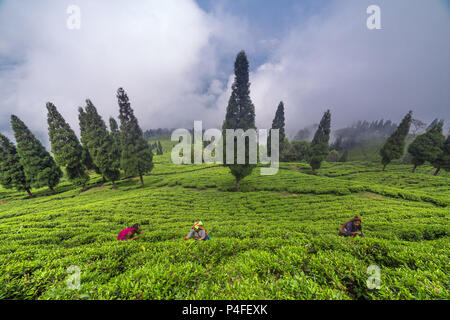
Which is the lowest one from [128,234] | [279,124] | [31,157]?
[128,234]

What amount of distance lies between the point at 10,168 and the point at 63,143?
927 centimetres

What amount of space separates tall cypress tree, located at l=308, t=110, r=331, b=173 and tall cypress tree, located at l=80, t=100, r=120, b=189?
3965 cm

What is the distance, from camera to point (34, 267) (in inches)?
157

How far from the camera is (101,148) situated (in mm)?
22547

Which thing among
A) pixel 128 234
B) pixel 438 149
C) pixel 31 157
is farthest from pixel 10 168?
pixel 438 149

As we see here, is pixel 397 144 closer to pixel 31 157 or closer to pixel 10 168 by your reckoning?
pixel 31 157

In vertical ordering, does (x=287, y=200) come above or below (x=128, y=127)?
below

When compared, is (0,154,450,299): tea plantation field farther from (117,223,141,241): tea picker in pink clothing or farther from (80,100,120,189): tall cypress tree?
(80,100,120,189): tall cypress tree

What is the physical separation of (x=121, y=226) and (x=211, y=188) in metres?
12.7

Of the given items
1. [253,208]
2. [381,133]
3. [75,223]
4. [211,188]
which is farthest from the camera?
[381,133]

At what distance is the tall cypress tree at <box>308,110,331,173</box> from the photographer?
30.0 metres
